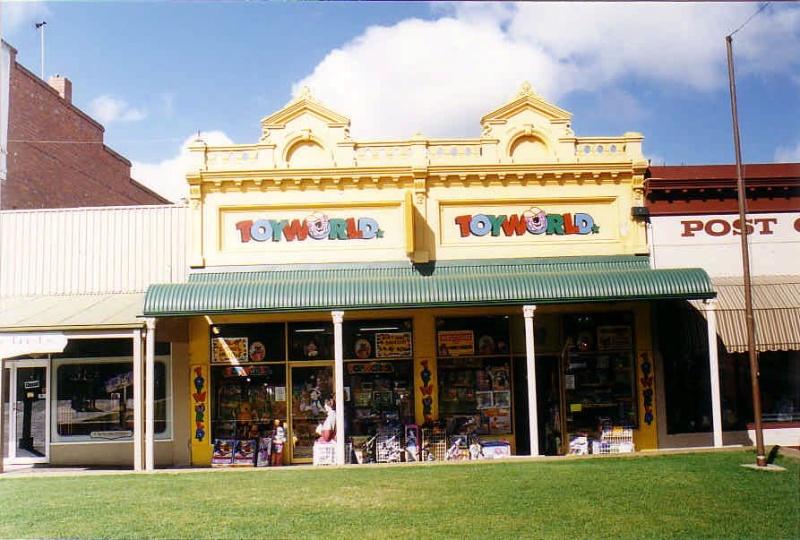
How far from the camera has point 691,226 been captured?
17.8m

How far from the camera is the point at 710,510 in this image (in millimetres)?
10273

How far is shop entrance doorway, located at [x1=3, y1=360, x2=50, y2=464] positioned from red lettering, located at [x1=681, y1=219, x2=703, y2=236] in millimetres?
14729

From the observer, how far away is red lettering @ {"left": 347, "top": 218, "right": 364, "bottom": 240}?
17.7 meters

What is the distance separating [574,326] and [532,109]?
200 inches

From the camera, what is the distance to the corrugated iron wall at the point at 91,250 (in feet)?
58.1

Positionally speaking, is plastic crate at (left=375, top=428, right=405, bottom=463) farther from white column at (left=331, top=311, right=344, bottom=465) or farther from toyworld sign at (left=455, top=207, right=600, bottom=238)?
toyworld sign at (left=455, top=207, right=600, bottom=238)

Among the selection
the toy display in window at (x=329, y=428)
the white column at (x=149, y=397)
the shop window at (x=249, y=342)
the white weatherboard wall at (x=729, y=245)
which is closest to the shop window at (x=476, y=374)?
the toy display in window at (x=329, y=428)

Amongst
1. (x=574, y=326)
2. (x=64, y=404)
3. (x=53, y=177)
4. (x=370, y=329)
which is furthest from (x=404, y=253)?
(x=53, y=177)

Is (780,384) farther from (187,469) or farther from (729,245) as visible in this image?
(187,469)

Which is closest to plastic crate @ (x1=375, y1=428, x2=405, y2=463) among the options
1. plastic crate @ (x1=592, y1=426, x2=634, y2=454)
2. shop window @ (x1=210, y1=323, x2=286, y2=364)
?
shop window @ (x1=210, y1=323, x2=286, y2=364)

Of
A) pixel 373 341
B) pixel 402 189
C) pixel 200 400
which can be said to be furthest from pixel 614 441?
pixel 200 400

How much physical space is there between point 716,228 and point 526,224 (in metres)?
4.36

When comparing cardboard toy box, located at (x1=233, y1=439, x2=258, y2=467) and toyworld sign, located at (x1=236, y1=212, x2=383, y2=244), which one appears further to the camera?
toyworld sign, located at (x1=236, y1=212, x2=383, y2=244)

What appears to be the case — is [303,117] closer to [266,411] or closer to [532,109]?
[532,109]
